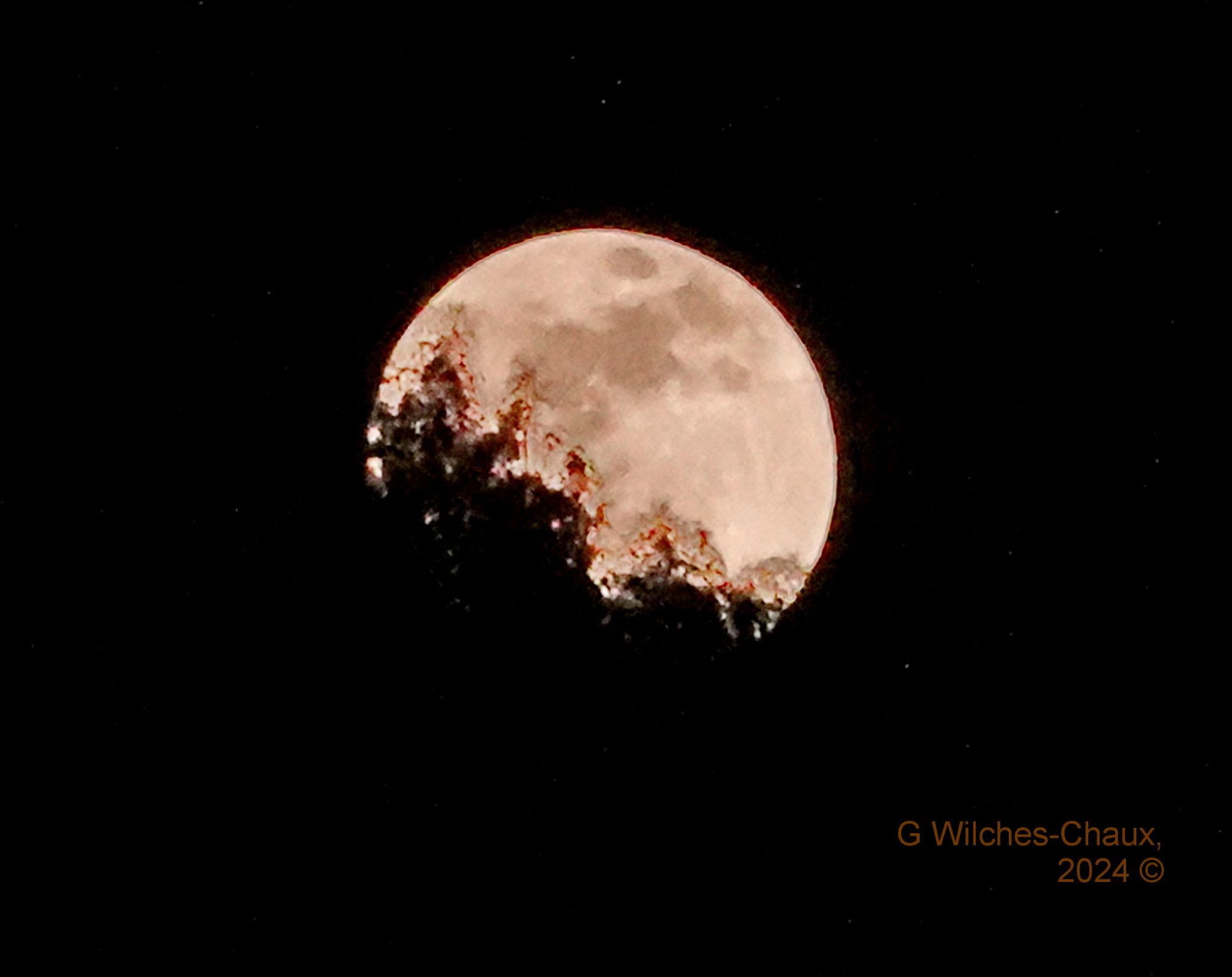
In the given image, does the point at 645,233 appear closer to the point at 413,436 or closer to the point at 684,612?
the point at 413,436

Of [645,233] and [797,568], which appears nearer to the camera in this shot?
[797,568]

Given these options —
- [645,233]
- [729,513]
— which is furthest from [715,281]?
[729,513]

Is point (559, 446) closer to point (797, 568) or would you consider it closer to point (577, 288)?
point (577, 288)

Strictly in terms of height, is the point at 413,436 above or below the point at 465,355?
below

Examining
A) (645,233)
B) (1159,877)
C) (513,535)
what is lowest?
(1159,877)

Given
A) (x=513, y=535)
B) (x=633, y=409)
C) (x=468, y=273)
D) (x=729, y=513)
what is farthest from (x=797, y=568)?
(x=468, y=273)

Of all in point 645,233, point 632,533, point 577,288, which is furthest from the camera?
point 645,233

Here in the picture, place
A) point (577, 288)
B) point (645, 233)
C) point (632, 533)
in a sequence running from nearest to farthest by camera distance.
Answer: point (632, 533) → point (577, 288) → point (645, 233)
